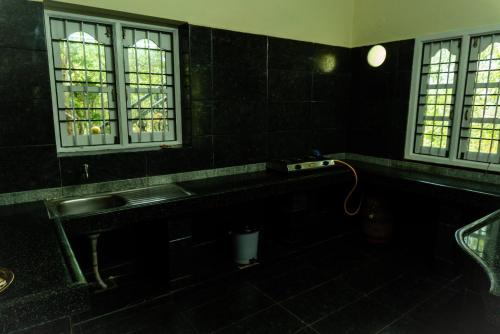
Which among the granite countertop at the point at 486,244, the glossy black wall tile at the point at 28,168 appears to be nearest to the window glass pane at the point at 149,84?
the glossy black wall tile at the point at 28,168

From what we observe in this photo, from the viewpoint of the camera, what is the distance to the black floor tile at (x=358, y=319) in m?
2.13

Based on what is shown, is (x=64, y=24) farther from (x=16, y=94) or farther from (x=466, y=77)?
(x=466, y=77)

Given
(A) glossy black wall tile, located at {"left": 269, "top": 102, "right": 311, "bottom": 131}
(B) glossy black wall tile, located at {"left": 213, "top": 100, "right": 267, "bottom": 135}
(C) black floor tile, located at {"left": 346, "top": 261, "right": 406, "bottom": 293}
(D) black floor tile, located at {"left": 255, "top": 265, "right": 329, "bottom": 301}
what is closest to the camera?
(D) black floor tile, located at {"left": 255, "top": 265, "right": 329, "bottom": 301}

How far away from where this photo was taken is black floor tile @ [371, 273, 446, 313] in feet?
7.92

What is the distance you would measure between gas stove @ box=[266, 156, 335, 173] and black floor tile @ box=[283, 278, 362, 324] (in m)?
1.06

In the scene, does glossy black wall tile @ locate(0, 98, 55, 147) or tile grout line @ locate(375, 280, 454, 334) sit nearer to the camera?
glossy black wall tile @ locate(0, 98, 55, 147)

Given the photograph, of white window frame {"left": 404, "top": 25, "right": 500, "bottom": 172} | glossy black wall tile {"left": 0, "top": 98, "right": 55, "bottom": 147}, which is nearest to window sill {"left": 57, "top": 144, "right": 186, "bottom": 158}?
glossy black wall tile {"left": 0, "top": 98, "right": 55, "bottom": 147}

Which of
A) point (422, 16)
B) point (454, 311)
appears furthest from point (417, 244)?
point (422, 16)

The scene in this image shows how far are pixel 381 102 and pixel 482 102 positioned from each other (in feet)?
3.07

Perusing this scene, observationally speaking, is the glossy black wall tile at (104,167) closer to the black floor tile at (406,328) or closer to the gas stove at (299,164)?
the gas stove at (299,164)

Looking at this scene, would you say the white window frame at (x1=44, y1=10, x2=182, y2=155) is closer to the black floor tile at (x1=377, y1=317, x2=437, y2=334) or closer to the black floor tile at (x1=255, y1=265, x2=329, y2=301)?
the black floor tile at (x1=255, y1=265, x2=329, y2=301)

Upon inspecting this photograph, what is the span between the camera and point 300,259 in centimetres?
311

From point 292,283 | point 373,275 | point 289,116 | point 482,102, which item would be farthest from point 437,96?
point 292,283

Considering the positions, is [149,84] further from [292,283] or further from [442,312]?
[442,312]
